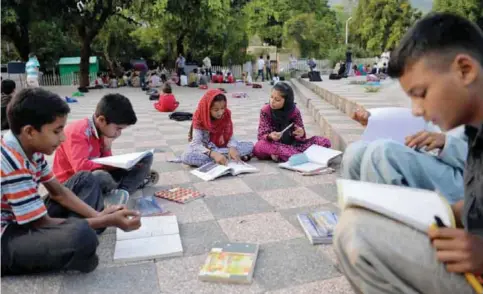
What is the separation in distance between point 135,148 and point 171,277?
9.50ft

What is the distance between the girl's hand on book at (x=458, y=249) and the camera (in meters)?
1.06

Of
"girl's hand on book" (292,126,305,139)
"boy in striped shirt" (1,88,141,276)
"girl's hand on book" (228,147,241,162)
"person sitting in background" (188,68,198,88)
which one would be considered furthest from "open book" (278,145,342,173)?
"person sitting in background" (188,68,198,88)

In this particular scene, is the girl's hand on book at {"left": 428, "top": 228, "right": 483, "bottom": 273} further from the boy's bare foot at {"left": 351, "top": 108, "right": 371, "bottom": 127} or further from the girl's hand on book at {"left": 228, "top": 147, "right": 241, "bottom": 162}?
the girl's hand on book at {"left": 228, "top": 147, "right": 241, "bottom": 162}

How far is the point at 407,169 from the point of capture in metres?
1.72

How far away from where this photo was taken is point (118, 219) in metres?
1.88

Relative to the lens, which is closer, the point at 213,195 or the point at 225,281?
the point at 225,281

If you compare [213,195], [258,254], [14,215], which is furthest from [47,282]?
[213,195]

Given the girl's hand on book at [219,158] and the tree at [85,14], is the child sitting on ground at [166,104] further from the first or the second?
the tree at [85,14]

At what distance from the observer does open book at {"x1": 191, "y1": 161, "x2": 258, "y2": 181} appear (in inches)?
128

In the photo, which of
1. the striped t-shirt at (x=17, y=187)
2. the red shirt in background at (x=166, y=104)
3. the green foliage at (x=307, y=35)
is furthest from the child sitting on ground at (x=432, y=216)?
the green foliage at (x=307, y=35)

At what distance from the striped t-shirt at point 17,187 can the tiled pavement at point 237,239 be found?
11.7 inches

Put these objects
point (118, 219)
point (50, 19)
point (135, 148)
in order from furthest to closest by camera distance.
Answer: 1. point (50, 19)
2. point (135, 148)
3. point (118, 219)

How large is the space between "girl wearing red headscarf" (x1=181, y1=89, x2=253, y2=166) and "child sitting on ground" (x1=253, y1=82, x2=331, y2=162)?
0.21m

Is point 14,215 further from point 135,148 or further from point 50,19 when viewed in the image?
point 50,19
